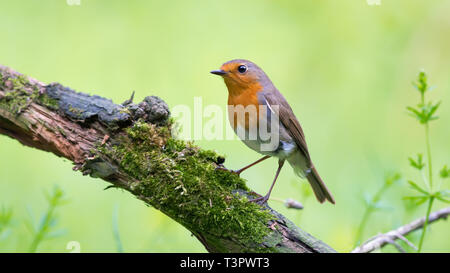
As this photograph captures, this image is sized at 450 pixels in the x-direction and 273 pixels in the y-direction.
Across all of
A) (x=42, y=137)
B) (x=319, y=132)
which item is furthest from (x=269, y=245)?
(x=319, y=132)

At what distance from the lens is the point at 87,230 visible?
5613mm

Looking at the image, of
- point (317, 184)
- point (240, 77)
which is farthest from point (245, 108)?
point (317, 184)

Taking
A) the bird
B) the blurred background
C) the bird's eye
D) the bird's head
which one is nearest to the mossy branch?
the bird

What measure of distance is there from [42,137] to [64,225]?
109 inches

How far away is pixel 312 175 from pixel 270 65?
385 cm

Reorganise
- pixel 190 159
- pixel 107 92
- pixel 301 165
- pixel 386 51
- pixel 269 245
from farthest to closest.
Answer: pixel 386 51
pixel 107 92
pixel 301 165
pixel 190 159
pixel 269 245

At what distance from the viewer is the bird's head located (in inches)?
170

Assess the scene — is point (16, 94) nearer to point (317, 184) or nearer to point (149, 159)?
point (149, 159)

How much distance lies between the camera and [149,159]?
321cm

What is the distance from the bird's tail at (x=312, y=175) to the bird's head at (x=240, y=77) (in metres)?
0.77

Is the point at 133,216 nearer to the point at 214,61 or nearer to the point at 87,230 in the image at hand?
the point at 87,230

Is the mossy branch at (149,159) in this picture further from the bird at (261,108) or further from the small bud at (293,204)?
the bird at (261,108)

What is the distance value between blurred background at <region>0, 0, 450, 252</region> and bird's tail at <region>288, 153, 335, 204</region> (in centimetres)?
146

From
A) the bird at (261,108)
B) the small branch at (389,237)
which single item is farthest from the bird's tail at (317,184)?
the small branch at (389,237)
